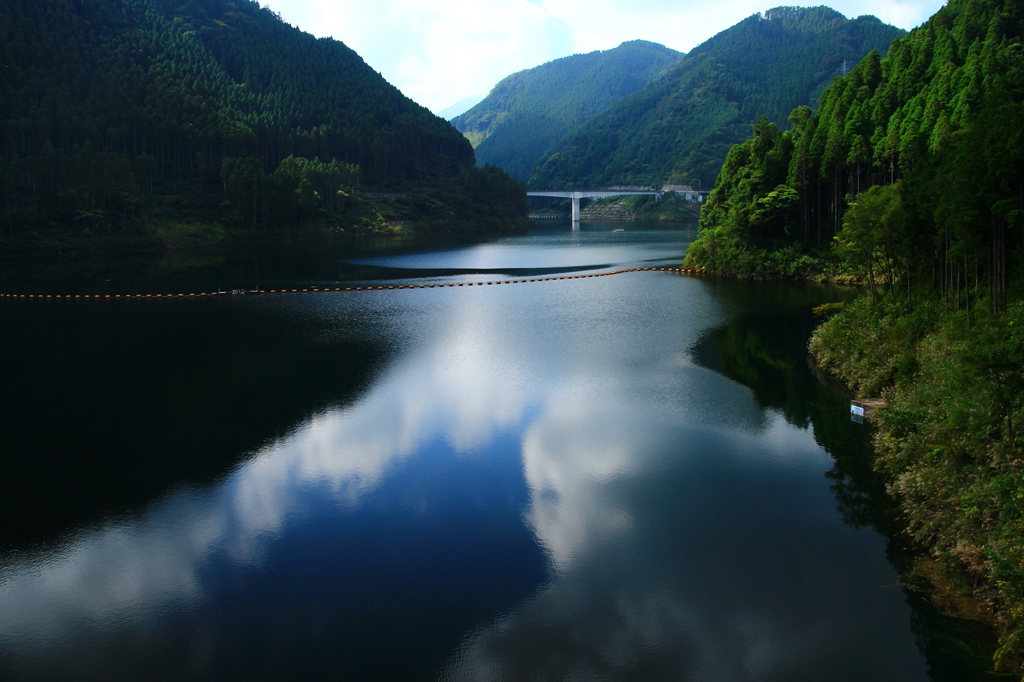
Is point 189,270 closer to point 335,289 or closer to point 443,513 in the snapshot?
point 335,289

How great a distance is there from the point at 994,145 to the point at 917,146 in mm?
28335

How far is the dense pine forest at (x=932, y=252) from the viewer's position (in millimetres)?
16219

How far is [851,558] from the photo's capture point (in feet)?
55.3

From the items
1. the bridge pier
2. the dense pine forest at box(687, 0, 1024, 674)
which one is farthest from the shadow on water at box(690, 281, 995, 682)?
the bridge pier

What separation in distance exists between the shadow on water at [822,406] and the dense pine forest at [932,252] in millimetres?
598

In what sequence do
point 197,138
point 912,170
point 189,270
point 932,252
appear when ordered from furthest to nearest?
point 197,138 < point 189,270 < point 912,170 < point 932,252

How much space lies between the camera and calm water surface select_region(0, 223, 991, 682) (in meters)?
14.0

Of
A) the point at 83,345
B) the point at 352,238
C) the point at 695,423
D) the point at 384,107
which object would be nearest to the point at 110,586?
the point at 695,423

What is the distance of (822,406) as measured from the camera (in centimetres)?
2756

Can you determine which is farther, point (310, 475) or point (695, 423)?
point (695, 423)

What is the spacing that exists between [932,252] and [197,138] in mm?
104641

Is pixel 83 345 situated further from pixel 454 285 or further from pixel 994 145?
pixel 994 145

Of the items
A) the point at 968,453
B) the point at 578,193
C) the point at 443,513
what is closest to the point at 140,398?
the point at 443,513

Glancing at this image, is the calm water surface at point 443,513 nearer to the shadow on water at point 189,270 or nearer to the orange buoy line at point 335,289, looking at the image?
the orange buoy line at point 335,289
